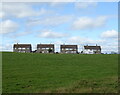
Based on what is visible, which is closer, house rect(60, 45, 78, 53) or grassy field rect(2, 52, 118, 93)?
grassy field rect(2, 52, 118, 93)

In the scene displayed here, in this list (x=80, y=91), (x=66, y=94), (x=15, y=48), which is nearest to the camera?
(x=66, y=94)

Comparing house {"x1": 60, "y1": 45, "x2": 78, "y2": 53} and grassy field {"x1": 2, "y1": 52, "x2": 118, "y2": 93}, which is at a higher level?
house {"x1": 60, "y1": 45, "x2": 78, "y2": 53}

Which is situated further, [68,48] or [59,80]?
[68,48]

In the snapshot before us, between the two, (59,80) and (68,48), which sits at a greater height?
(68,48)

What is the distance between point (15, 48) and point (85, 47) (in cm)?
4452

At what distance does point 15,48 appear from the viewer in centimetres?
16225

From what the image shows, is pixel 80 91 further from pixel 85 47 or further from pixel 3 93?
pixel 85 47

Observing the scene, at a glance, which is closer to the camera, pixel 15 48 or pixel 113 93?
pixel 113 93

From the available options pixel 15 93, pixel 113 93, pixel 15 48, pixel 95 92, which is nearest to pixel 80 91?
pixel 95 92

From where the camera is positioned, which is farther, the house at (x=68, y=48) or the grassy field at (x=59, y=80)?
the house at (x=68, y=48)

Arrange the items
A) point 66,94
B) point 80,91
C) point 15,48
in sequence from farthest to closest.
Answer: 1. point 15,48
2. point 80,91
3. point 66,94

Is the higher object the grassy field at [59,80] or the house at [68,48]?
the house at [68,48]

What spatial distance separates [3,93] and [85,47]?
152 metres

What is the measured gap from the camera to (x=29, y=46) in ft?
549
